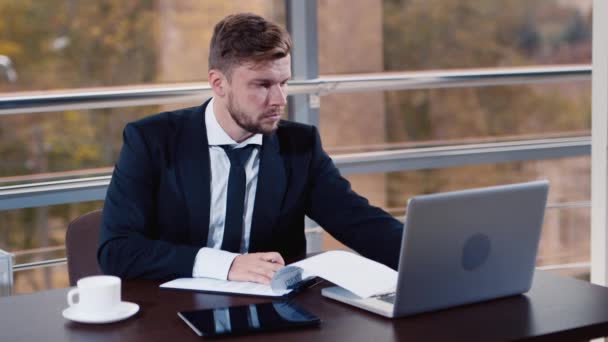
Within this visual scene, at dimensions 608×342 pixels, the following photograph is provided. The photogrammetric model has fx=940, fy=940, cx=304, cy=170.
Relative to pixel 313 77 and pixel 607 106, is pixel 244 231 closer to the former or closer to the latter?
pixel 313 77

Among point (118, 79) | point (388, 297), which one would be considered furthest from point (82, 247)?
point (118, 79)

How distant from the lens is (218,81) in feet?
7.78

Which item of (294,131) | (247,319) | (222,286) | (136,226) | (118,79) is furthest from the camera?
(118,79)

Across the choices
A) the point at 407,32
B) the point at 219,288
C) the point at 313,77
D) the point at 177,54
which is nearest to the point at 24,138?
the point at 177,54

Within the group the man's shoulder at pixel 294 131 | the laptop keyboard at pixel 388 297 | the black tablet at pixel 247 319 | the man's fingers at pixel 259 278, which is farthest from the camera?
the man's shoulder at pixel 294 131

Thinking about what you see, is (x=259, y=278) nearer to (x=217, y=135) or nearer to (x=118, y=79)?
(x=217, y=135)

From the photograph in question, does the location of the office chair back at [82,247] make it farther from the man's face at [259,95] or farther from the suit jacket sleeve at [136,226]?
the man's face at [259,95]

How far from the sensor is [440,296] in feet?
5.65

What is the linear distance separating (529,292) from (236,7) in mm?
1975

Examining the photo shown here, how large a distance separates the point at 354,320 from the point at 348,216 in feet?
2.19

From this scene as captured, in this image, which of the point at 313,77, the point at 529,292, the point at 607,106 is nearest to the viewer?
the point at 529,292

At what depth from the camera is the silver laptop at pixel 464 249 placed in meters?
1.64

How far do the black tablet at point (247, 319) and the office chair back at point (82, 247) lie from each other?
705mm

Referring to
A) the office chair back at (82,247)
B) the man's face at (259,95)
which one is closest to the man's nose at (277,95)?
the man's face at (259,95)
